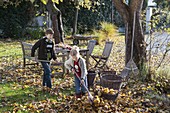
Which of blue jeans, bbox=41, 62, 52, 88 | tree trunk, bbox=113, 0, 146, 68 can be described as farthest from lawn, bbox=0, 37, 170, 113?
tree trunk, bbox=113, 0, 146, 68

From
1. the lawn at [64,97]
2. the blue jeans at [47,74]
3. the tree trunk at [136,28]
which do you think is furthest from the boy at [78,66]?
the tree trunk at [136,28]

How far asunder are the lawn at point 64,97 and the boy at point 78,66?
286mm

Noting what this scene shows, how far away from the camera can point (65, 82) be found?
7.88 metres

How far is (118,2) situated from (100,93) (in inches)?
159

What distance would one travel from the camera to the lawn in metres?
5.38

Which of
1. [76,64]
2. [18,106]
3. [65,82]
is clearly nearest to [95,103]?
[76,64]

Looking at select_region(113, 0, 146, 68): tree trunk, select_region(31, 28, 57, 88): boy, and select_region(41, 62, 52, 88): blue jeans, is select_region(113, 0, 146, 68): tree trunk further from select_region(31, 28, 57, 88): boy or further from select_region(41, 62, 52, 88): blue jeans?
select_region(41, 62, 52, 88): blue jeans

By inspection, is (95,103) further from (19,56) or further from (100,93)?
(19,56)

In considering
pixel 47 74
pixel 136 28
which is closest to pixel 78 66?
pixel 47 74

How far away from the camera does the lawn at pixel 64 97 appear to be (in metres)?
5.38

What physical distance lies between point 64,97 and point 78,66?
949 mm

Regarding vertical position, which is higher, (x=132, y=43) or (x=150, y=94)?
(x=132, y=43)

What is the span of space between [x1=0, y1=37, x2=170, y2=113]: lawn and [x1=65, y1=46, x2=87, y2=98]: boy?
0.94 feet

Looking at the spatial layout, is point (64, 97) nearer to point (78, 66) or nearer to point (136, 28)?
point (78, 66)
